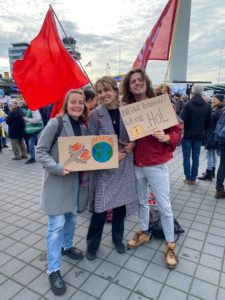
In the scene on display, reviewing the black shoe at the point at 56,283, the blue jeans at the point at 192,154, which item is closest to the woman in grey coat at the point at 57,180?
the black shoe at the point at 56,283

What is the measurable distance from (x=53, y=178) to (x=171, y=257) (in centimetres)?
163

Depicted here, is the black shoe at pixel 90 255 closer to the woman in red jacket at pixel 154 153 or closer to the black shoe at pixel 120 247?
the black shoe at pixel 120 247

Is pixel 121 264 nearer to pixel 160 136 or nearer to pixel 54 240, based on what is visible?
pixel 54 240

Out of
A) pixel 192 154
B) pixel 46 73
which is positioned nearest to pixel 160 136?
pixel 46 73

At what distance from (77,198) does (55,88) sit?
55.5 inches

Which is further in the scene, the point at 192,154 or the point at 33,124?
the point at 33,124

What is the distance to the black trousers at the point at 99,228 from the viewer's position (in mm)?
2647

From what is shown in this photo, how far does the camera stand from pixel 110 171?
2459 mm

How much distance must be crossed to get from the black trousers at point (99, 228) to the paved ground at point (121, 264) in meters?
0.18

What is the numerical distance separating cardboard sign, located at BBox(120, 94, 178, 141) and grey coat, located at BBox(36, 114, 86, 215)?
592 millimetres

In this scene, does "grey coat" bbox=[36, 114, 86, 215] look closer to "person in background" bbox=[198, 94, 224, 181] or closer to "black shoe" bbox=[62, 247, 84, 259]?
"black shoe" bbox=[62, 247, 84, 259]

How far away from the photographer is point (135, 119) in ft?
7.71

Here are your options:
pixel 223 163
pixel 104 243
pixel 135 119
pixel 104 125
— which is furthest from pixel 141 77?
pixel 223 163

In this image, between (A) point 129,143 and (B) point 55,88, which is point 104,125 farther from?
(B) point 55,88
